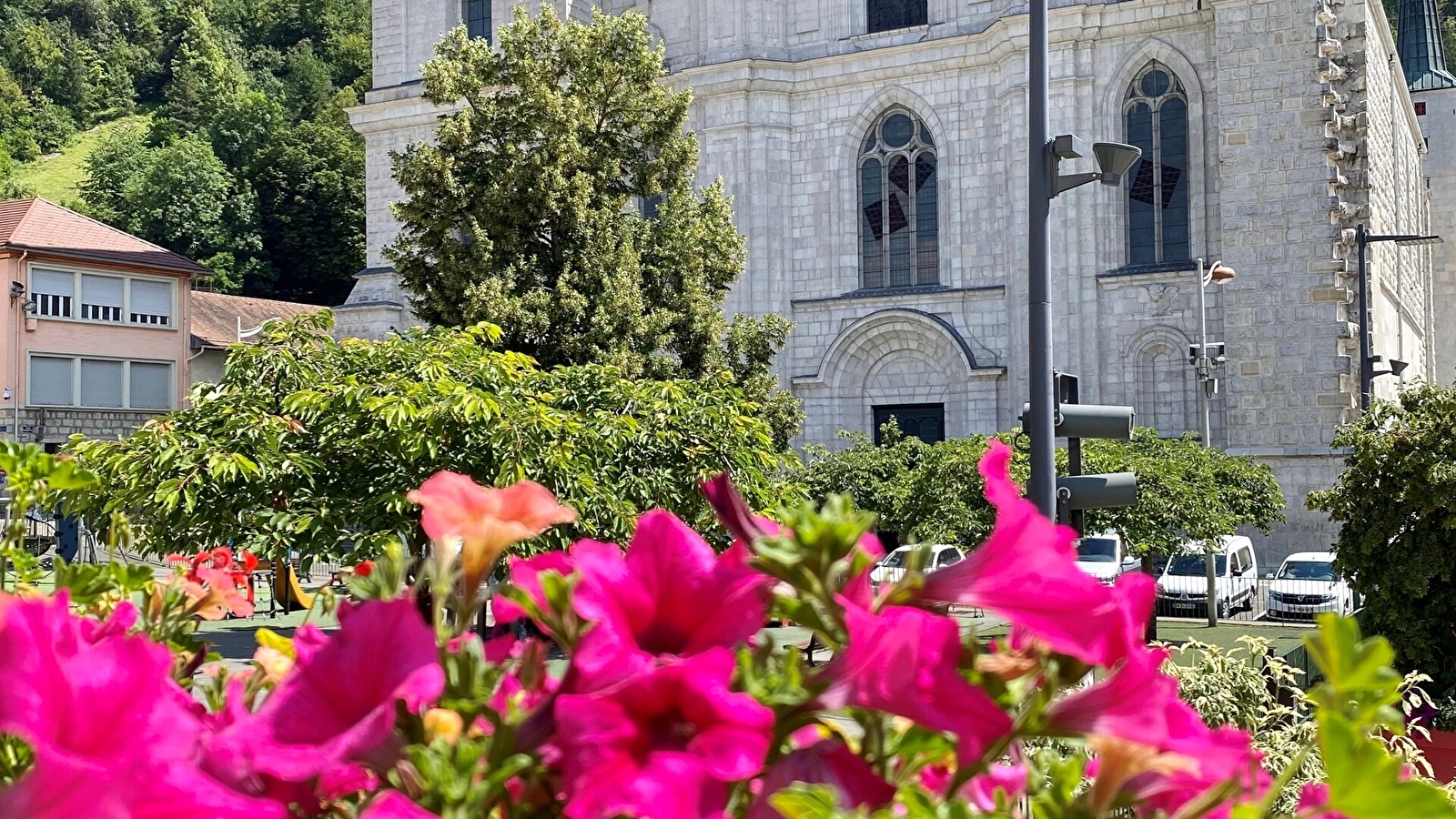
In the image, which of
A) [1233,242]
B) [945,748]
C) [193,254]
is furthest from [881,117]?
[193,254]

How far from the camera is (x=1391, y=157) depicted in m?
38.4

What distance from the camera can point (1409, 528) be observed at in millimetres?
10656

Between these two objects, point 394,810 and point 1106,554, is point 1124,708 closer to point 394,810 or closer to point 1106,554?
point 394,810

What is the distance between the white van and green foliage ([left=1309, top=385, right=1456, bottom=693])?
43.0 feet

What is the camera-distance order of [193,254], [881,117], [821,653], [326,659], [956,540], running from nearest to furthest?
[326,659]
[821,653]
[956,540]
[881,117]
[193,254]

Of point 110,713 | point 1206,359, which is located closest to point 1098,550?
point 1206,359

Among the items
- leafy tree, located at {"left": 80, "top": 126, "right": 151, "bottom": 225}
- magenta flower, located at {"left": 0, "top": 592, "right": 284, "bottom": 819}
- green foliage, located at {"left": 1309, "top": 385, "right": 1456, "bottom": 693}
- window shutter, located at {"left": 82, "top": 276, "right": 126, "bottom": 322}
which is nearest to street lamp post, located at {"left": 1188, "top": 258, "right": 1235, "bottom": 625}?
green foliage, located at {"left": 1309, "top": 385, "right": 1456, "bottom": 693}

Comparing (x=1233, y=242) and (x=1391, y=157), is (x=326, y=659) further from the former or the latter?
(x=1391, y=157)

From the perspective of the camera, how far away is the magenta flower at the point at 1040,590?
94 centimetres

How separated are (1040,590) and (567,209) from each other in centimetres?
2005

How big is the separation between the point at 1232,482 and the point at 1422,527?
15531mm

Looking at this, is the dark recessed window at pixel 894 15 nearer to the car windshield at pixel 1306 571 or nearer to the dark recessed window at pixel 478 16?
the dark recessed window at pixel 478 16

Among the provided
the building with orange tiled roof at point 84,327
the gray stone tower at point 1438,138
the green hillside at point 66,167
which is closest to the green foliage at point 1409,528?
the building with orange tiled roof at point 84,327

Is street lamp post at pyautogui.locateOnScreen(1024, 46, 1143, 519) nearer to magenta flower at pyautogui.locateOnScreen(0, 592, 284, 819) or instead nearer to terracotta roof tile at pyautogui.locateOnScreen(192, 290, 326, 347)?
magenta flower at pyautogui.locateOnScreen(0, 592, 284, 819)
